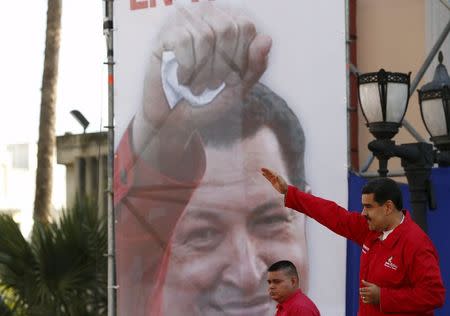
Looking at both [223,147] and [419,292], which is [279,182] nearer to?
[419,292]

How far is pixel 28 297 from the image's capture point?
1165 cm

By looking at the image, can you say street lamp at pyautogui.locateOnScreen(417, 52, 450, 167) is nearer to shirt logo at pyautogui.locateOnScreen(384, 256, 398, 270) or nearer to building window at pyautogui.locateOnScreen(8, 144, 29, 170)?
shirt logo at pyautogui.locateOnScreen(384, 256, 398, 270)

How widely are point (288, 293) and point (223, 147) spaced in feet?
9.18

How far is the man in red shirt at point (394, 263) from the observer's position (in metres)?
4.79

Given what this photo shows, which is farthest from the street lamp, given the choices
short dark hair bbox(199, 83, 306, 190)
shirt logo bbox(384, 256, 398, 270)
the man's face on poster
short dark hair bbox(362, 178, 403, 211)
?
shirt logo bbox(384, 256, 398, 270)

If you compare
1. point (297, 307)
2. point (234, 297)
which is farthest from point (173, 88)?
point (297, 307)

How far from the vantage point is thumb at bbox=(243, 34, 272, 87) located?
7996 mm

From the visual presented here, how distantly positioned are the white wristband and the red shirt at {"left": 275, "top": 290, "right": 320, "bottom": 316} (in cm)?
308

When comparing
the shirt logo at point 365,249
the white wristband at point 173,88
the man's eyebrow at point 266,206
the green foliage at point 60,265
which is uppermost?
the white wristband at point 173,88

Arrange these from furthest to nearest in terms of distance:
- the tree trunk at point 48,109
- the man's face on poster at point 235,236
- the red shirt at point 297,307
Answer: the tree trunk at point 48,109
the man's face on poster at point 235,236
the red shirt at point 297,307

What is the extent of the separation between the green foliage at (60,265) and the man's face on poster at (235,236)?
332 cm

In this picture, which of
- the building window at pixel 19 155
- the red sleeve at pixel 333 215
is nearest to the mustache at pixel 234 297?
the red sleeve at pixel 333 215

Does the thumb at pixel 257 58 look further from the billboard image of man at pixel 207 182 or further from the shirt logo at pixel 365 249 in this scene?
the shirt logo at pixel 365 249

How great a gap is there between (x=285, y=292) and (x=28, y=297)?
21.9 ft
